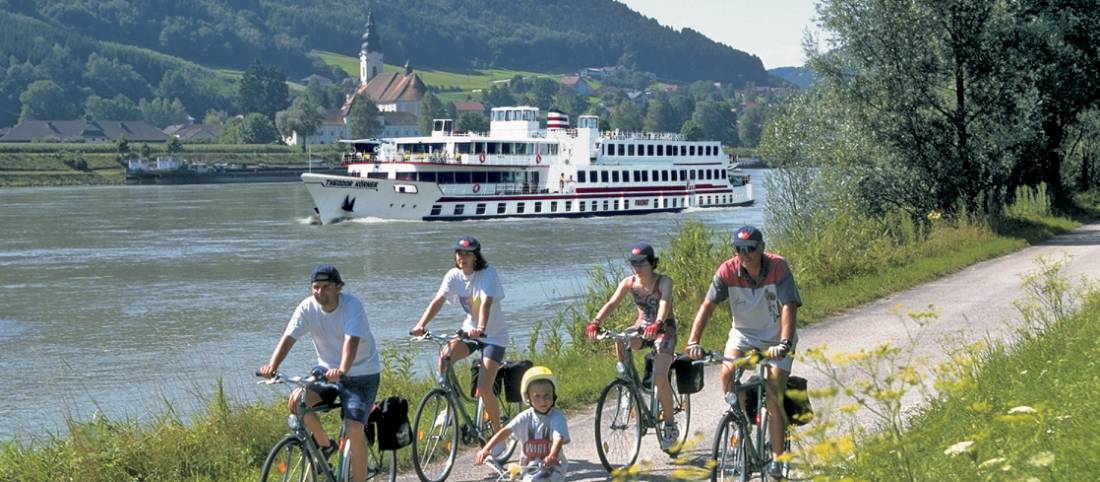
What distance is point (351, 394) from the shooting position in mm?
7324

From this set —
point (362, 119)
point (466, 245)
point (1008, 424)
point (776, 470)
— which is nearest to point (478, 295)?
point (466, 245)

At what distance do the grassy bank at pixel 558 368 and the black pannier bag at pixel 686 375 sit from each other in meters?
2.02

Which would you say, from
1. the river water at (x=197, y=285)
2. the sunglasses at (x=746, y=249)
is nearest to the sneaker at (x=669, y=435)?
the sunglasses at (x=746, y=249)

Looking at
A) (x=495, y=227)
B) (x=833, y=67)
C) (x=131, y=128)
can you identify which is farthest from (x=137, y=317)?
(x=131, y=128)

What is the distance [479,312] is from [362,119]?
613 ft

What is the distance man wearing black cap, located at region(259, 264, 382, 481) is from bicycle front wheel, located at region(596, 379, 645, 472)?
5.95 ft

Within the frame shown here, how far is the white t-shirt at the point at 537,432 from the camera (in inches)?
278

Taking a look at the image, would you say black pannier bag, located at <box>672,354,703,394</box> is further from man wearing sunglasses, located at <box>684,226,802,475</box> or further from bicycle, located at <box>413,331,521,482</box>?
bicycle, located at <box>413,331,521,482</box>

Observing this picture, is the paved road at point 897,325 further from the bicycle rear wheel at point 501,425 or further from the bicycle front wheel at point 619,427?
the bicycle rear wheel at point 501,425

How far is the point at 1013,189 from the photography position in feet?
104

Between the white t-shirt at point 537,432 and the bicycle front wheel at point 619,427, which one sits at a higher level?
the white t-shirt at point 537,432

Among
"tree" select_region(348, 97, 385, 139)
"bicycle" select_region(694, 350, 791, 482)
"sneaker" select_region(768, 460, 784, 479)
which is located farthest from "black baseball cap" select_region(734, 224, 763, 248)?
"tree" select_region(348, 97, 385, 139)

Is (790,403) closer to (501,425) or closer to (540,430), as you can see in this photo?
(540,430)

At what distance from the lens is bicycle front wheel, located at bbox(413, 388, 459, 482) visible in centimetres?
873
